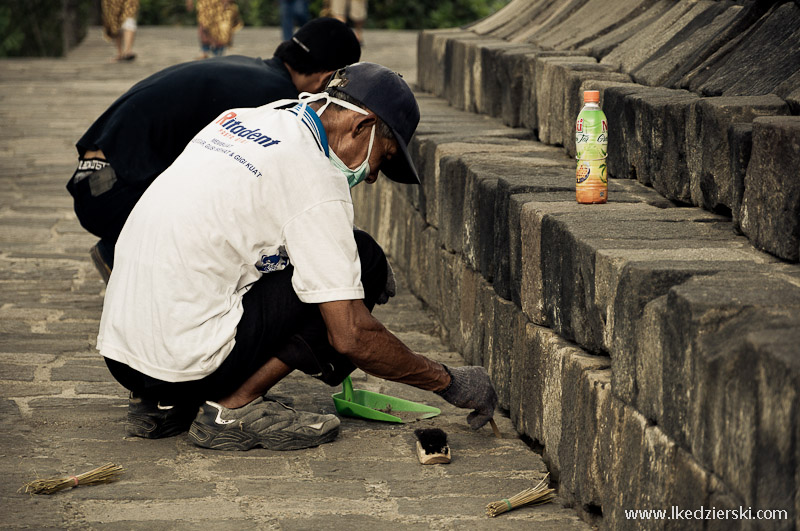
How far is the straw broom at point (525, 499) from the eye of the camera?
9.85 feet

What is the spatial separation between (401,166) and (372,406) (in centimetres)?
92

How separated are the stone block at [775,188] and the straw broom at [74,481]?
6.26 ft

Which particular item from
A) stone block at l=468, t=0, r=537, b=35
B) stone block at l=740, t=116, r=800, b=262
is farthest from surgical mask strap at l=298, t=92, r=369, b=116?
stone block at l=468, t=0, r=537, b=35

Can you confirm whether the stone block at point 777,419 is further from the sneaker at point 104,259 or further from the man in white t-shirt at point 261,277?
the sneaker at point 104,259

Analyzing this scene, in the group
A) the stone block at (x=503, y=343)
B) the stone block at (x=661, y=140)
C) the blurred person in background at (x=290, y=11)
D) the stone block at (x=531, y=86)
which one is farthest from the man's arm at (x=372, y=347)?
the blurred person in background at (x=290, y=11)

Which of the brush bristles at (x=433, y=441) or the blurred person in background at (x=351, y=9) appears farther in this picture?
the blurred person in background at (x=351, y=9)

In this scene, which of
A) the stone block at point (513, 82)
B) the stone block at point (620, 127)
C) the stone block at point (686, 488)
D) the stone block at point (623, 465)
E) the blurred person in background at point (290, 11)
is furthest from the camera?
the blurred person in background at point (290, 11)

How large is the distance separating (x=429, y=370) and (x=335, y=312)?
39 cm

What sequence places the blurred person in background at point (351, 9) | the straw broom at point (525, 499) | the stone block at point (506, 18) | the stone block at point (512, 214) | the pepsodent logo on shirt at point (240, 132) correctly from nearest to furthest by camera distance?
the straw broom at point (525, 499) → the pepsodent logo on shirt at point (240, 132) → the stone block at point (512, 214) → the stone block at point (506, 18) → the blurred person in background at point (351, 9)

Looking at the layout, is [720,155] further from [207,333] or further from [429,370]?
[207,333]

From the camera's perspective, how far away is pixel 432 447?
3391 mm

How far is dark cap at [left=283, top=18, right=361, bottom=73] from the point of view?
180 inches

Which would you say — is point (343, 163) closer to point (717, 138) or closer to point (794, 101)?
point (717, 138)

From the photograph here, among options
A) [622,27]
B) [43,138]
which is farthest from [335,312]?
[43,138]
